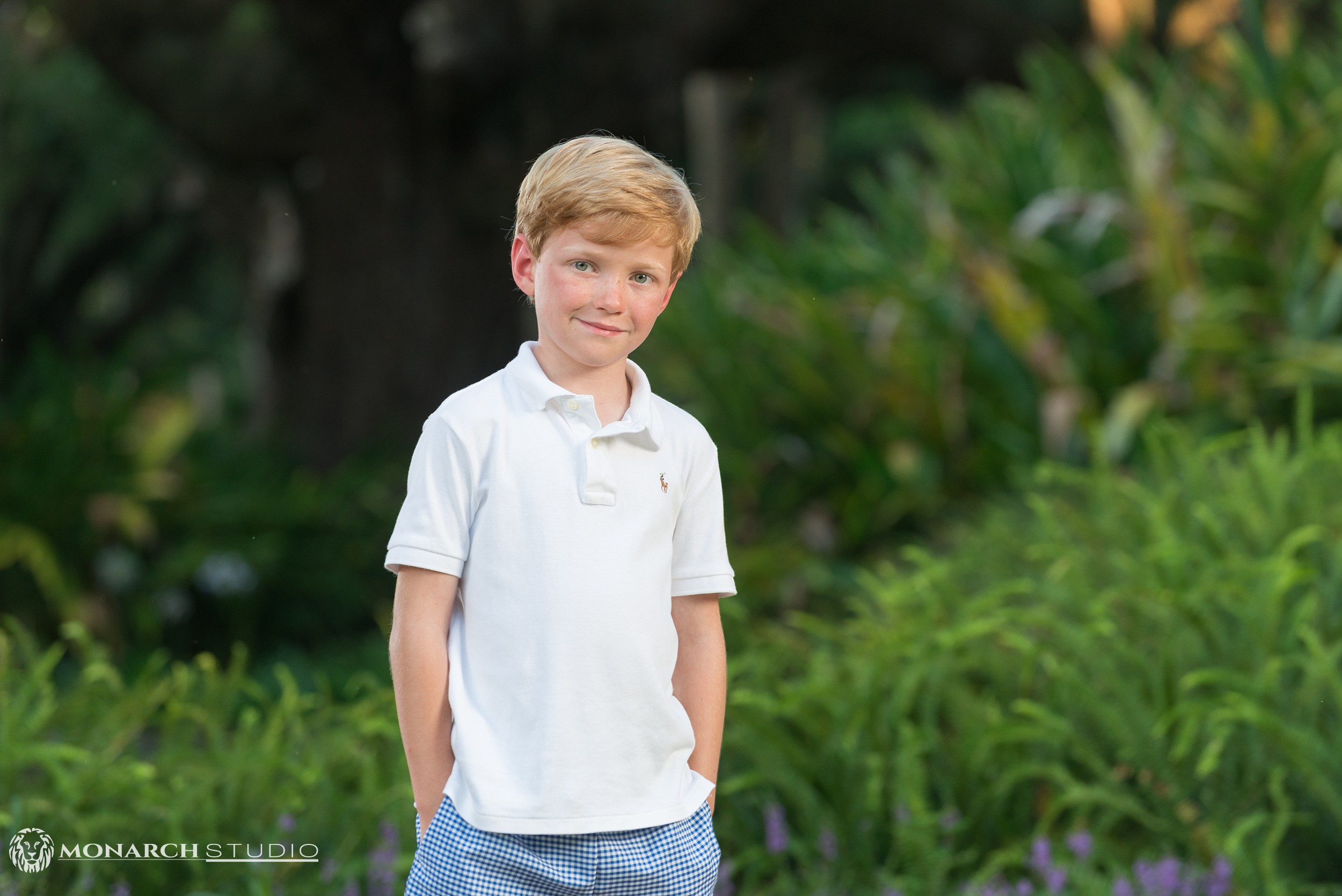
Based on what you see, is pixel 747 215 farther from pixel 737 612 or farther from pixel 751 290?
pixel 737 612

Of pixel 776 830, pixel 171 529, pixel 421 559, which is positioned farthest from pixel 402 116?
pixel 421 559

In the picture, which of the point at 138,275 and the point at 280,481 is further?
the point at 138,275

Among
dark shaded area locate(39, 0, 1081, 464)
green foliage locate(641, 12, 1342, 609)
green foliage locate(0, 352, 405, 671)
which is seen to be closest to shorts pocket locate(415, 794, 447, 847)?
green foliage locate(641, 12, 1342, 609)

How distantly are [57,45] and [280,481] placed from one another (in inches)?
163

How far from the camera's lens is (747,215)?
22.3 feet

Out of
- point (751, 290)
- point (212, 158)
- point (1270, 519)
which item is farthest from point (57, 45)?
point (1270, 519)

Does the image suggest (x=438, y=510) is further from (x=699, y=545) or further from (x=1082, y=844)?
(x=1082, y=844)

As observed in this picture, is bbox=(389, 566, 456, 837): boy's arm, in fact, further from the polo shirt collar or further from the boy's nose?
the boy's nose

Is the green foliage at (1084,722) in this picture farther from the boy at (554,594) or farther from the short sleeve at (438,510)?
the short sleeve at (438,510)

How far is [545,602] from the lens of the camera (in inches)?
51.9

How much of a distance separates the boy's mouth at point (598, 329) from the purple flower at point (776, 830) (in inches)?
53.2

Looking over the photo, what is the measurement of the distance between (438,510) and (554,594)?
0.47 ft

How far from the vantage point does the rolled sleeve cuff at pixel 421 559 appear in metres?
1.31

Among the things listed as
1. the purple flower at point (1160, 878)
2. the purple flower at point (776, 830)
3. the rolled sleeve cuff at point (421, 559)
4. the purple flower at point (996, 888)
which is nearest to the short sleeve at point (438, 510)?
the rolled sleeve cuff at point (421, 559)
